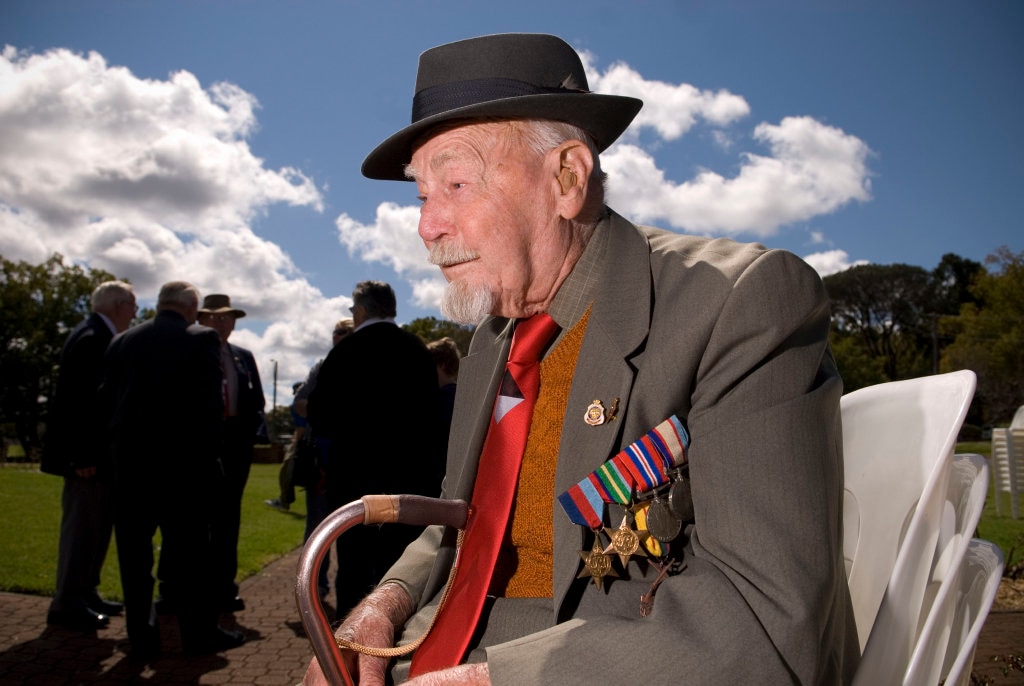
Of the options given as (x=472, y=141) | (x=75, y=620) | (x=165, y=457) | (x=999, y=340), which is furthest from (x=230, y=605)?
(x=999, y=340)

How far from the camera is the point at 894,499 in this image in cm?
174


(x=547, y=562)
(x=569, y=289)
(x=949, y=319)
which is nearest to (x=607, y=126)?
(x=569, y=289)

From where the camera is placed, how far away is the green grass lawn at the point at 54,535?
305 inches

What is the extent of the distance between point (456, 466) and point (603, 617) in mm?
877

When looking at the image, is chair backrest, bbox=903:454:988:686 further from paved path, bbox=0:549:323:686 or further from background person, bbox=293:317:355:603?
background person, bbox=293:317:355:603

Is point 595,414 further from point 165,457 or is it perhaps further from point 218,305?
point 218,305

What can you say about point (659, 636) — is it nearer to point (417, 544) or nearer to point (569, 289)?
point (569, 289)

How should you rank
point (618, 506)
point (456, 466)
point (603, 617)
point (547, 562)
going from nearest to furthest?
1. point (603, 617)
2. point (618, 506)
3. point (547, 562)
4. point (456, 466)

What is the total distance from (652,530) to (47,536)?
1036 centimetres

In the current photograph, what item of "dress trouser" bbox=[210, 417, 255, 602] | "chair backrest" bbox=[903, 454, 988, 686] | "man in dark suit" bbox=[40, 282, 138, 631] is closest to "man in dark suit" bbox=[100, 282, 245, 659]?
"man in dark suit" bbox=[40, 282, 138, 631]

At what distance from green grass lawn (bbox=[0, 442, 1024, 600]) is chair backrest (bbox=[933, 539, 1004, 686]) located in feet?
19.1

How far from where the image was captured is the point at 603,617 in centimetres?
154

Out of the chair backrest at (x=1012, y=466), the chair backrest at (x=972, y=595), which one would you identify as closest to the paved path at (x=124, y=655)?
the chair backrest at (x=972, y=595)

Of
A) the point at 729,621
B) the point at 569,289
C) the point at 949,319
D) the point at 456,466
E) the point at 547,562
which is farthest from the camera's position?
the point at 949,319
